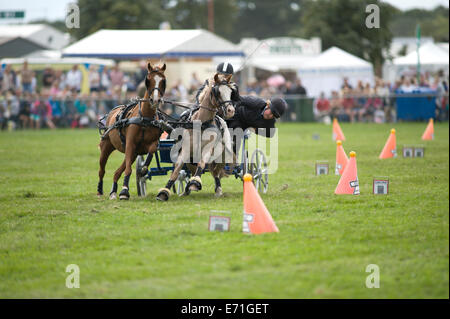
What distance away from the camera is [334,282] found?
6.32 meters

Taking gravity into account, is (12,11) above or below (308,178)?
above

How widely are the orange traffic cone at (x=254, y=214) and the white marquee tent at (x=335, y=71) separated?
29.2 meters

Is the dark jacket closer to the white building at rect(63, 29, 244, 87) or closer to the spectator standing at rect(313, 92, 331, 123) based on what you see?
the white building at rect(63, 29, 244, 87)

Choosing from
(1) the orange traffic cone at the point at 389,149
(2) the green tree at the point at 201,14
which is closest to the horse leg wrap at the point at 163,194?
(1) the orange traffic cone at the point at 389,149

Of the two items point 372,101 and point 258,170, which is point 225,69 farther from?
point 372,101

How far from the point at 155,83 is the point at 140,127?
82 centimetres

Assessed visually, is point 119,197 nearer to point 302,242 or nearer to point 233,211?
point 233,211

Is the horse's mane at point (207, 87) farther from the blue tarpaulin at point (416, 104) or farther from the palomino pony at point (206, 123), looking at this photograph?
the blue tarpaulin at point (416, 104)

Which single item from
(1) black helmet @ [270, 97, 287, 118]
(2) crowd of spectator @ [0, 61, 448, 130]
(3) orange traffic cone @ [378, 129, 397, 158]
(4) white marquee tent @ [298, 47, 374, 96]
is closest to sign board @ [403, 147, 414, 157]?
(3) orange traffic cone @ [378, 129, 397, 158]

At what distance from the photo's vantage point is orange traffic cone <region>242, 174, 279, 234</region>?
8.29 meters

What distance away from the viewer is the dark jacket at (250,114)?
1219 cm
